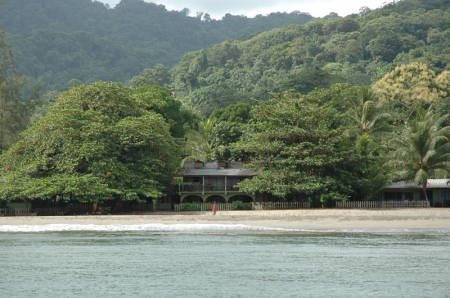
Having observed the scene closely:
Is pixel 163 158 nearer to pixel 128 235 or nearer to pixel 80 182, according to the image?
→ pixel 80 182

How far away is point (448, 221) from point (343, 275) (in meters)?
20.2

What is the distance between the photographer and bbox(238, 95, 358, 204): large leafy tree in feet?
168

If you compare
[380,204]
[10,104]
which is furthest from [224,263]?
[10,104]

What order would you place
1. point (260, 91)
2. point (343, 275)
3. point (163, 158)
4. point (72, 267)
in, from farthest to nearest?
point (260, 91) < point (163, 158) < point (72, 267) < point (343, 275)

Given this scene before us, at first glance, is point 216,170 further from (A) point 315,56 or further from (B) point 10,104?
(A) point 315,56

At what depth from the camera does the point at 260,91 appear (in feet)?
393

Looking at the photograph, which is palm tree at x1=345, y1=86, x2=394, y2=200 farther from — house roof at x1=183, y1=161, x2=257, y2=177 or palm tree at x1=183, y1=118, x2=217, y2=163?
palm tree at x1=183, y1=118, x2=217, y2=163

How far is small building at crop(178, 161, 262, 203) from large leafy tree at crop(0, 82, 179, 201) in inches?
107

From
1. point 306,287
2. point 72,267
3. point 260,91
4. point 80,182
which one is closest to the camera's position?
point 306,287

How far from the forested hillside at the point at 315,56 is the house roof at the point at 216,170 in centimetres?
4478

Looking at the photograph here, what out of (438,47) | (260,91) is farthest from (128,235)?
(438,47)

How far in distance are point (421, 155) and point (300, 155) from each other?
8.95 meters

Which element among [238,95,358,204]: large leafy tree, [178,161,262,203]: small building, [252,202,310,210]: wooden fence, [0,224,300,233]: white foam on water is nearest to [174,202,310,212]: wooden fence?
[252,202,310,210]: wooden fence

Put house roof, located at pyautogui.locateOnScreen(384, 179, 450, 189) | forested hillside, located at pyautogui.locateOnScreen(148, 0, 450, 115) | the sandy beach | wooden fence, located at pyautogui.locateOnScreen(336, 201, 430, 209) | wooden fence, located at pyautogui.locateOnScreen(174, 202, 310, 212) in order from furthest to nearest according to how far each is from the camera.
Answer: forested hillside, located at pyautogui.locateOnScreen(148, 0, 450, 115) < house roof, located at pyautogui.locateOnScreen(384, 179, 450, 189) < wooden fence, located at pyautogui.locateOnScreen(174, 202, 310, 212) < wooden fence, located at pyautogui.locateOnScreen(336, 201, 430, 209) < the sandy beach
